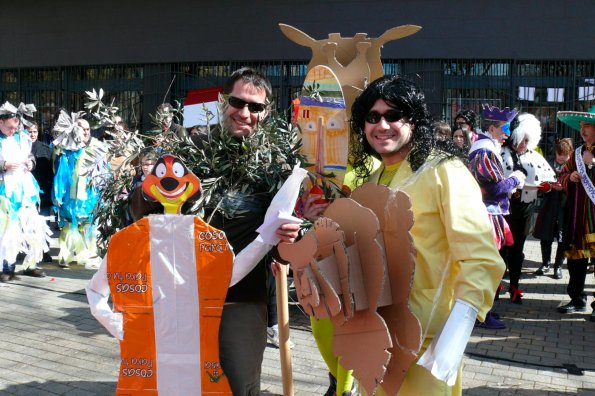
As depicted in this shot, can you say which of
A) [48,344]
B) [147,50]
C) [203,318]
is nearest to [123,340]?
[203,318]

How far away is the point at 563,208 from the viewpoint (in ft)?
23.9

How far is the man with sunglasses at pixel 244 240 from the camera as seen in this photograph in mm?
2928

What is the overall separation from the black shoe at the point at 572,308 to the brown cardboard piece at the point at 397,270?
16.8 feet

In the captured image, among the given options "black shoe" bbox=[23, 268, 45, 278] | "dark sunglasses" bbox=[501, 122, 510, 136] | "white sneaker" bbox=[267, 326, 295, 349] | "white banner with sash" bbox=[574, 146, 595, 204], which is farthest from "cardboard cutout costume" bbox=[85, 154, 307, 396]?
"black shoe" bbox=[23, 268, 45, 278]

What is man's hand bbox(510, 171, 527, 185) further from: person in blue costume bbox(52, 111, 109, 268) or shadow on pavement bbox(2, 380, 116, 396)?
person in blue costume bbox(52, 111, 109, 268)

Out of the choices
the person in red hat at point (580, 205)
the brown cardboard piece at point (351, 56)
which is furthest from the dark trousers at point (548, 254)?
the brown cardboard piece at point (351, 56)

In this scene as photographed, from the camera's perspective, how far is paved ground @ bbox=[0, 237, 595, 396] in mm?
4688

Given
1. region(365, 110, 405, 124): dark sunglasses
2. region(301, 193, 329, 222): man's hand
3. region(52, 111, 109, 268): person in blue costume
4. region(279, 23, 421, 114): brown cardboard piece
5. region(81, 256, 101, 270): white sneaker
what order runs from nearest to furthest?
region(365, 110, 405, 124): dark sunglasses
region(301, 193, 329, 222): man's hand
region(279, 23, 421, 114): brown cardboard piece
region(52, 111, 109, 268): person in blue costume
region(81, 256, 101, 270): white sneaker

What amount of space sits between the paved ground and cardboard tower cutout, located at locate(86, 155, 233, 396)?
5.71 feet

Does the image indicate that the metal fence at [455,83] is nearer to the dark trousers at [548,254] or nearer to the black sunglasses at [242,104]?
the dark trousers at [548,254]

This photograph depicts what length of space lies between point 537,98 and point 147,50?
883 cm

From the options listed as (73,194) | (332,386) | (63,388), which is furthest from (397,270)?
(73,194)

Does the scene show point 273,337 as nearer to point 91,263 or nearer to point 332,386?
point 332,386

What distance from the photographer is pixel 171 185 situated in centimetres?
291
